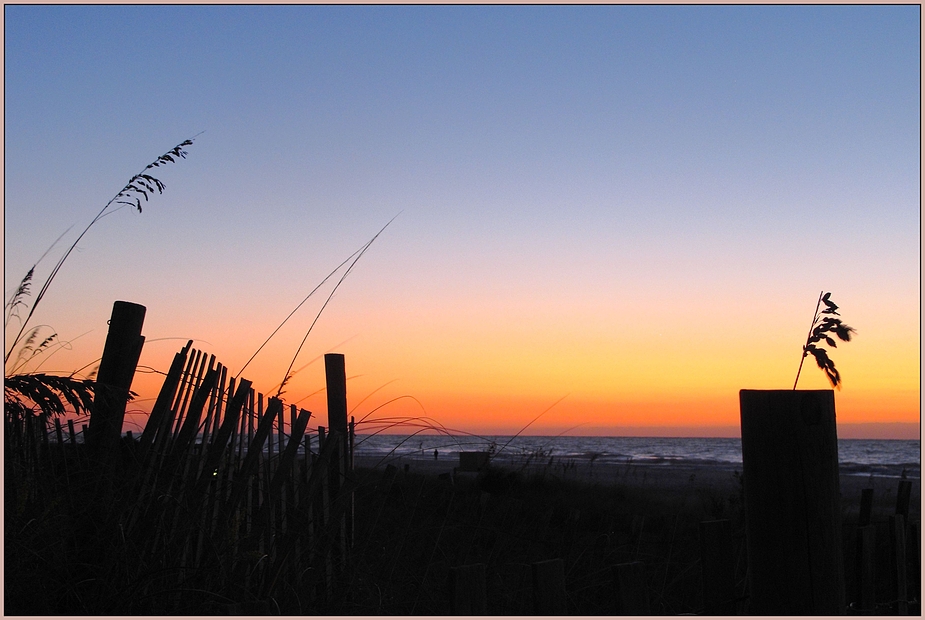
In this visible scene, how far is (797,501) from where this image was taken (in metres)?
1.80

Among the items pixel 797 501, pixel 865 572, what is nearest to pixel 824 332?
pixel 797 501

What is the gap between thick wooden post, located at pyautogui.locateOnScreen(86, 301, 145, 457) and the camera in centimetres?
269

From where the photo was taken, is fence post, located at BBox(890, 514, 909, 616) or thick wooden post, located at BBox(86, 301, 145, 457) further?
fence post, located at BBox(890, 514, 909, 616)

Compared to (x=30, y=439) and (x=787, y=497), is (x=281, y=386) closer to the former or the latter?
(x=30, y=439)

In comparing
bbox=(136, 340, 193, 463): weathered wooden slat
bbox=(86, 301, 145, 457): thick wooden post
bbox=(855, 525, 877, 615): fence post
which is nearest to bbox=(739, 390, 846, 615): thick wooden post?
bbox=(855, 525, 877, 615): fence post

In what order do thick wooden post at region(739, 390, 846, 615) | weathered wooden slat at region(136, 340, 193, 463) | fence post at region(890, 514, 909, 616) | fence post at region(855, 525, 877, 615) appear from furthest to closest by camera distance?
1. fence post at region(890, 514, 909, 616)
2. fence post at region(855, 525, 877, 615)
3. weathered wooden slat at region(136, 340, 193, 463)
4. thick wooden post at region(739, 390, 846, 615)

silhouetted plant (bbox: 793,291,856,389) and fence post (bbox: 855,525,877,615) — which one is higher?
silhouetted plant (bbox: 793,291,856,389)

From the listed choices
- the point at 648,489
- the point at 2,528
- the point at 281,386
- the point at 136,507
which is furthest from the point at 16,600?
the point at 648,489

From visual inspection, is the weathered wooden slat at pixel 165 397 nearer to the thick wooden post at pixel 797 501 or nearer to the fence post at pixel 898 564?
the thick wooden post at pixel 797 501

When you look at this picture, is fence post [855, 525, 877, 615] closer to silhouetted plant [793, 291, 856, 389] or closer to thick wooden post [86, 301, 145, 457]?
silhouetted plant [793, 291, 856, 389]

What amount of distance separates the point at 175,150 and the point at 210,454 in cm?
122

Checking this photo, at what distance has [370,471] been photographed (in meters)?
2.88

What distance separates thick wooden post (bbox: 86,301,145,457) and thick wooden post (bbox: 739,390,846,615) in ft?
7.16

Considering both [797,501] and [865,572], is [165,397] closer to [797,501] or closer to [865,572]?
[797,501]
